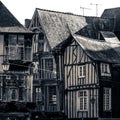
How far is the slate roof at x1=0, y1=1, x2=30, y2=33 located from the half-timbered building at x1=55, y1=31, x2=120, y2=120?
14.5 feet

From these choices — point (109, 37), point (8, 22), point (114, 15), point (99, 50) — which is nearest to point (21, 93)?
point (8, 22)

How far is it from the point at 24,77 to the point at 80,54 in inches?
201

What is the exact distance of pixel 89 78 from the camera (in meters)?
46.0

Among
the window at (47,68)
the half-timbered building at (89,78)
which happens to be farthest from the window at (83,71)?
the window at (47,68)

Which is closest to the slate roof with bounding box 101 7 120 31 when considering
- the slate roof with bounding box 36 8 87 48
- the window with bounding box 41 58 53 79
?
the slate roof with bounding box 36 8 87 48

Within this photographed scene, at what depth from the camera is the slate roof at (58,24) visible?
50.5 meters

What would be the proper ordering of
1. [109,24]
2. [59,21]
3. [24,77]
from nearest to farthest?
[24,77], [59,21], [109,24]

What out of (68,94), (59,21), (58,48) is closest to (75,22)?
(59,21)

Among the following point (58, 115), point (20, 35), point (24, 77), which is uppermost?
point (20, 35)

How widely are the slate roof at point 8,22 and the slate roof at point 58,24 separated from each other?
4145 mm

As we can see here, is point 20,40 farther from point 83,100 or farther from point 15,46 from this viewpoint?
point 83,100

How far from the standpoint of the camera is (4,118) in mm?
42344

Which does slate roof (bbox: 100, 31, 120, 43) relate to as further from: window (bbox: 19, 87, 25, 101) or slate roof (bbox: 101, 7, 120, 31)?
window (bbox: 19, 87, 25, 101)

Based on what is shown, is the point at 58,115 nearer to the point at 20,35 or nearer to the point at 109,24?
the point at 20,35
